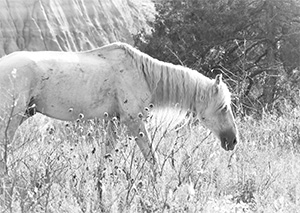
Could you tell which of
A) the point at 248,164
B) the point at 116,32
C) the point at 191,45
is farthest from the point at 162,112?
the point at 116,32

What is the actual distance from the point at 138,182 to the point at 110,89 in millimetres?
2031

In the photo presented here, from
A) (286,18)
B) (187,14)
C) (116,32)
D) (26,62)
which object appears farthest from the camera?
(116,32)

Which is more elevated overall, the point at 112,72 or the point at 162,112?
the point at 112,72

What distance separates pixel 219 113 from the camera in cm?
596

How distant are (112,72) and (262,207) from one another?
7.36 feet

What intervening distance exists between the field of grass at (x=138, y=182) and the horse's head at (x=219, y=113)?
0.17 metres

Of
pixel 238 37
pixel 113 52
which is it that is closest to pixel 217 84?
pixel 113 52

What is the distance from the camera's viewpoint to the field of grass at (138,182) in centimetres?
353

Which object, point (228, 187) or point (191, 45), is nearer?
point (228, 187)

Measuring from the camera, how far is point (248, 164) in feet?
17.6

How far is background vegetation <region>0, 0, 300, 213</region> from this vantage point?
142 inches

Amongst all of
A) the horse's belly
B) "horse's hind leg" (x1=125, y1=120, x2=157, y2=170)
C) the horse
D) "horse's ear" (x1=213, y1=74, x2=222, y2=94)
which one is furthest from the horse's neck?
the horse's belly

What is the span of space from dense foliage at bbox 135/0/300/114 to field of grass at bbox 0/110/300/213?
44.2 feet

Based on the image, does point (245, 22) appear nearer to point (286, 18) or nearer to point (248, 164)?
point (286, 18)
